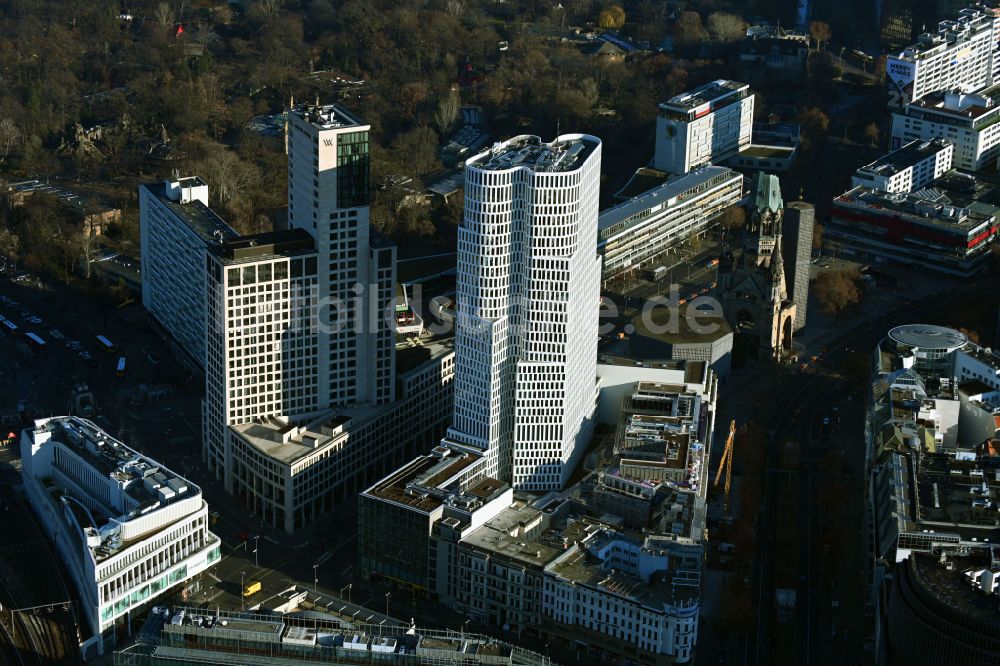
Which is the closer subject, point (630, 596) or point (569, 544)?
point (630, 596)

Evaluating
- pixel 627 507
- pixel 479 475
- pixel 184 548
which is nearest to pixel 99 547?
pixel 184 548

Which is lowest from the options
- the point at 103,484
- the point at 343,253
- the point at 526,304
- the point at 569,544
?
the point at 569,544

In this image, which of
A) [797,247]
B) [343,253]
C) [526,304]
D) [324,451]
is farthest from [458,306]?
[797,247]

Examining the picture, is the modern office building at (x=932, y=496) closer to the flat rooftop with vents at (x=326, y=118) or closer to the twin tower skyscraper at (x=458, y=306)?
the twin tower skyscraper at (x=458, y=306)

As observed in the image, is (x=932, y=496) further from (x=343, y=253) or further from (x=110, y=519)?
(x=110, y=519)

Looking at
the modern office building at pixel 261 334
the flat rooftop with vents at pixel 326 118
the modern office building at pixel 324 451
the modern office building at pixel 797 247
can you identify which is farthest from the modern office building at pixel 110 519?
the modern office building at pixel 797 247

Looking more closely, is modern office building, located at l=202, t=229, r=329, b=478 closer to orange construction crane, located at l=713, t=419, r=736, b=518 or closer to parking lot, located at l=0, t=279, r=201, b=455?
parking lot, located at l=0, t=279, r=201, b=455
